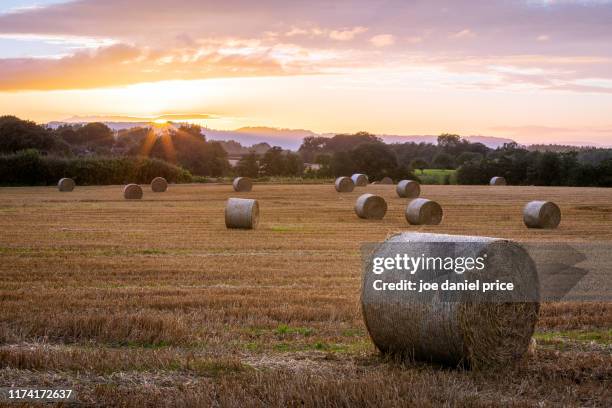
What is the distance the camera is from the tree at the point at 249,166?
76744mm

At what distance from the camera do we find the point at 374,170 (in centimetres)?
7819

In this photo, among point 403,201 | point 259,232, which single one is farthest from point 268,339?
point 403,201

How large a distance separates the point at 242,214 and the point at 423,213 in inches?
275

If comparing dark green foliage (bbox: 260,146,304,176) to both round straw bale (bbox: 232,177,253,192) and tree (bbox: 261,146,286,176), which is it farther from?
round straw bale (bbox: 232,177,253,192)

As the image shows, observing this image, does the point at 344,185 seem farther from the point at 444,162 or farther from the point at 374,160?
the point at 444,162

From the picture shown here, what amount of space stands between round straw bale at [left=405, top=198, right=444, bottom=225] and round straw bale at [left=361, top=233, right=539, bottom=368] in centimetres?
2088

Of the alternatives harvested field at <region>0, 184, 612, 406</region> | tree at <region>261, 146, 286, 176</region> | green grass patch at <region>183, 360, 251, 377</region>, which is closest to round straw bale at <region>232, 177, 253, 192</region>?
tree at <region>261, 146, 286, 176</region>

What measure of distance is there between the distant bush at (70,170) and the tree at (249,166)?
13547 mm

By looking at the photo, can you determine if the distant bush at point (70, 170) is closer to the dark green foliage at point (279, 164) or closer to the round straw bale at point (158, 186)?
the round straw bale at point (158, 186)

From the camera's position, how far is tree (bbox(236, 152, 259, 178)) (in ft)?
252

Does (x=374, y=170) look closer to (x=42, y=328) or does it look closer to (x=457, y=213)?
(x=457, y=213)

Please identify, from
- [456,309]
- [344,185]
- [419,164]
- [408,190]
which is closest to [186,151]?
[419,164]

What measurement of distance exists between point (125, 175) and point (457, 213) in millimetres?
34794

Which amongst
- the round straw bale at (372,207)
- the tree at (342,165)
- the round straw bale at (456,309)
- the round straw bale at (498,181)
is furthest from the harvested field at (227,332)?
the tree at (342,165)
